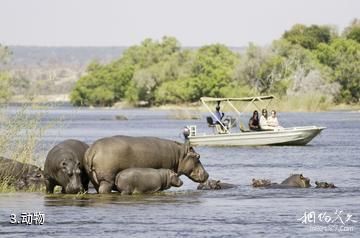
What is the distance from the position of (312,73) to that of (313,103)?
31.1 feet

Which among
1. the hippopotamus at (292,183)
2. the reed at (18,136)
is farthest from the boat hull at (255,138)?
the reed at (18,136)

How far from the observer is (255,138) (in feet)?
136

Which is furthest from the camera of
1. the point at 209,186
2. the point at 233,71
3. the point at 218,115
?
the point at 233,71

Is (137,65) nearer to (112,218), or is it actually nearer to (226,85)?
(226,85)

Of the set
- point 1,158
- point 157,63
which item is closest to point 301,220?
point 1,158

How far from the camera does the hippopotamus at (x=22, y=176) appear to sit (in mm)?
21656

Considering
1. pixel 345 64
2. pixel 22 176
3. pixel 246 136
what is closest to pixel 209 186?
pixel 22 176

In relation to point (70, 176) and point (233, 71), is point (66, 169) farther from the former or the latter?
point (233, 71)

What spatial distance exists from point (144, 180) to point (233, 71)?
102874 mm

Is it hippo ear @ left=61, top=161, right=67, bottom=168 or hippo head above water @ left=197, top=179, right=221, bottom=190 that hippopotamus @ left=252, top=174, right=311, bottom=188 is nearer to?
hippo head above water @ left=197, top=179, right=221, bottom=190

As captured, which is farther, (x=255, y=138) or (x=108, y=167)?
(x=255, y=138)

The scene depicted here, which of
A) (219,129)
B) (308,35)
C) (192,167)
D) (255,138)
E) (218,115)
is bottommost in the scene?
(255,138)

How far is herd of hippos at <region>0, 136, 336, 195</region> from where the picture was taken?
20.6m

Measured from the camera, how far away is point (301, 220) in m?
17.8
